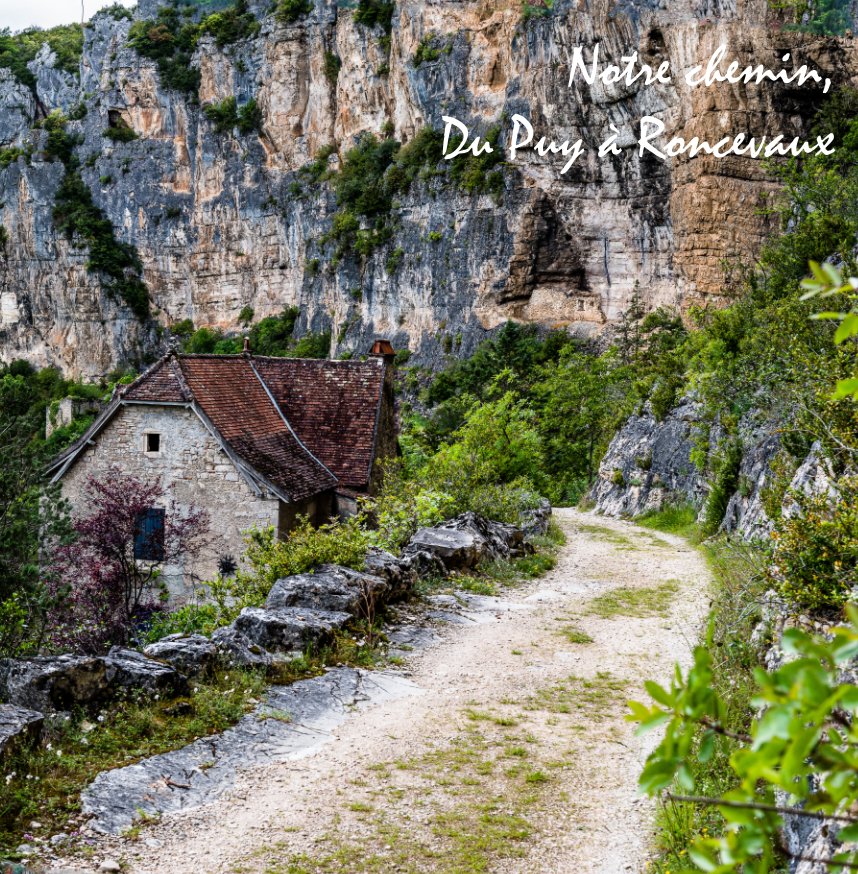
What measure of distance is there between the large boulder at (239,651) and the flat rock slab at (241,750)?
30 cm

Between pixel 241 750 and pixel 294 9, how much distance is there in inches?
2304

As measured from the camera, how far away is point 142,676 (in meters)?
6.00

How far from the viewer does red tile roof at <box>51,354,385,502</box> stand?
53.5ft

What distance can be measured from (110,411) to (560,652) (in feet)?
38.2

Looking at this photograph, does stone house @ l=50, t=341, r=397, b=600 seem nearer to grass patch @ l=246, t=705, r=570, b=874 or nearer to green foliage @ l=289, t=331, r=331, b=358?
grass patch @ l=246, t=705, r=570, b=874

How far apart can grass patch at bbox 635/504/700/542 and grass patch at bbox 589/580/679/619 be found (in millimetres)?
5202

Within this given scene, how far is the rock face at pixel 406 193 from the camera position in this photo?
32094 mm

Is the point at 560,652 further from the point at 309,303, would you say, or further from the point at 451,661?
the point at 309,303

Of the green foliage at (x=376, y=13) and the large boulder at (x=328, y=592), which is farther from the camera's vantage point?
the green foliage at (x=376, y=13)

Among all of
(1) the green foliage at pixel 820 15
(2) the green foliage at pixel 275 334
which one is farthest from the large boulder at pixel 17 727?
(2) the green foliage at pixel 275 334

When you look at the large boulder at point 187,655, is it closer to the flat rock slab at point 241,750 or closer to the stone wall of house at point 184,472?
the flat rock slab at point 241,750

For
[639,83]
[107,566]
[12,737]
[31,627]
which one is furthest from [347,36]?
[12,737]

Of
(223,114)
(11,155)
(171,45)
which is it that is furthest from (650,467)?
(11,155)

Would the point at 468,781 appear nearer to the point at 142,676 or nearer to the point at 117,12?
the point at 142,676
